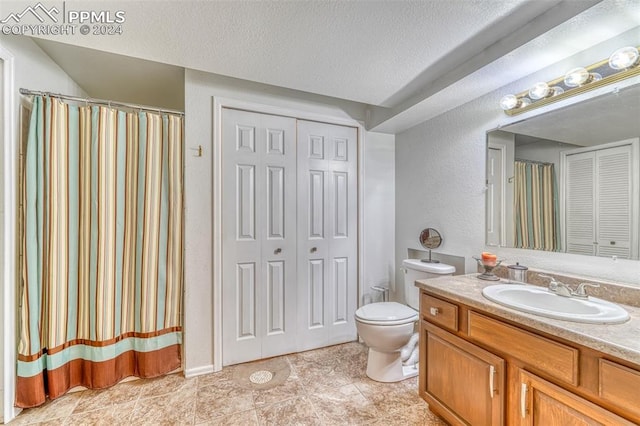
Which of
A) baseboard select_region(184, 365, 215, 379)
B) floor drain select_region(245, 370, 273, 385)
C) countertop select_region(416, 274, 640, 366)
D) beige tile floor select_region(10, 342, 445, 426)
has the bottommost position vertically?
floor drain select_region(245, 370, 273, 385)

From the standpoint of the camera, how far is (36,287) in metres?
1.61

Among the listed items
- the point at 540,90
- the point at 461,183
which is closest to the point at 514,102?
the point at 540,90

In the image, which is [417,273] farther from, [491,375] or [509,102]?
[509,102]

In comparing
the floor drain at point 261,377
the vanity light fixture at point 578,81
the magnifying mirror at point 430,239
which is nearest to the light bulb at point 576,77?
the vanity light fixture at point 578,81

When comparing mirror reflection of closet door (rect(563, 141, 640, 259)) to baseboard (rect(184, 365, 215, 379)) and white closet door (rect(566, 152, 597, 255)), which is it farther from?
baseboard (rect(184, 365, 215, 379))

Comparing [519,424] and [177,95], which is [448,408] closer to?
[519,424]

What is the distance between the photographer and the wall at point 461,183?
138cm

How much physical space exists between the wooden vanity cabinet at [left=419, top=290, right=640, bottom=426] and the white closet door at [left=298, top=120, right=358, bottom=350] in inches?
39.1

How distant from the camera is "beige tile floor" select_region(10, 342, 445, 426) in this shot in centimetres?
155

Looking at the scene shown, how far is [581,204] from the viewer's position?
1.38 m

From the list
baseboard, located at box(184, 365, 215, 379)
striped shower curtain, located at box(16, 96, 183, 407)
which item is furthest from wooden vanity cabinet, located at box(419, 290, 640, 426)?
striped shower curtain, located at box(16, 96, 183, 407)

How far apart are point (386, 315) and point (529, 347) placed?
0.93m

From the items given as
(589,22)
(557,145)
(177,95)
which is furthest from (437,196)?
(177,95)

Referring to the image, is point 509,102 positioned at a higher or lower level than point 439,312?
higher
